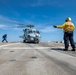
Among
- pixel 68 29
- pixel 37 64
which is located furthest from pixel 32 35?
pixel 37 64

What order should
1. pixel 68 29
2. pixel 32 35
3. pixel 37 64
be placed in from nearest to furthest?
pixel 37 64 → pixel 68 29 → pixel 32 35

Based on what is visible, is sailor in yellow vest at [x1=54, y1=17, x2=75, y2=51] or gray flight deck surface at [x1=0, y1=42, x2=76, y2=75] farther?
sailor in yellow vest at [x1=54, y1=17, x2=75, y2=51]

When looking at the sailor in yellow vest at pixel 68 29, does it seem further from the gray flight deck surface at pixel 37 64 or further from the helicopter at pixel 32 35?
the helicopter at pixel 32 35

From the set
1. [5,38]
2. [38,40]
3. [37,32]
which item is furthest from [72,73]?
[5,38]

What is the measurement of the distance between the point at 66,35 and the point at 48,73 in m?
7.46

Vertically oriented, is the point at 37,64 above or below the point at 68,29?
below

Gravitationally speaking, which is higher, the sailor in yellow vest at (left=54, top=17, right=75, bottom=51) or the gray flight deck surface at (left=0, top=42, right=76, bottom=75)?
the sailor in yellow vest at (left=54, top=17, right=75, bottom=51)

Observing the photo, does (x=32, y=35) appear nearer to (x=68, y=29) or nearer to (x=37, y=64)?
(x=68, y=29)

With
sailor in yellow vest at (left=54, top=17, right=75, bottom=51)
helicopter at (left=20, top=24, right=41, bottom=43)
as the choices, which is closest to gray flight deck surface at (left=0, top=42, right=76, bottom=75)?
sailor in yellow vest at (left=54, top=17, right=75, bottom=51)

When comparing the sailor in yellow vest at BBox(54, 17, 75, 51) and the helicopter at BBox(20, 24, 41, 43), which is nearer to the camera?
the sailor in yellow vest at BBox(54, 17, 75, 51)

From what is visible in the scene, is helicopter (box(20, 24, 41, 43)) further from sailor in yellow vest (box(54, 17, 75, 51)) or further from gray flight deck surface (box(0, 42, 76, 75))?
gray flight deck surface (box(0, 42, 76, 75))

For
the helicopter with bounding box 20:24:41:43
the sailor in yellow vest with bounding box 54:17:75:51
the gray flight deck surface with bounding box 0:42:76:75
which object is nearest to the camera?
the gray flight deck surface with bounding box 0:42:76:75

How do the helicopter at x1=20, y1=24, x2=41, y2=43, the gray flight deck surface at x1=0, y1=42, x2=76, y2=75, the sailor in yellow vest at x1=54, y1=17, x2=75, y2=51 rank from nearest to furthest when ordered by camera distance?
1. the gray flight deck surface at x1=0, y1=42, x2=76, y2=75
2. the sailor in yellow vest at x1=54, y1=17, x2=75, y2=51
3. the helicopter at x1=20, y1=24, x2=41, y2=43

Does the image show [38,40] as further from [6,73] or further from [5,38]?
[6,73]
